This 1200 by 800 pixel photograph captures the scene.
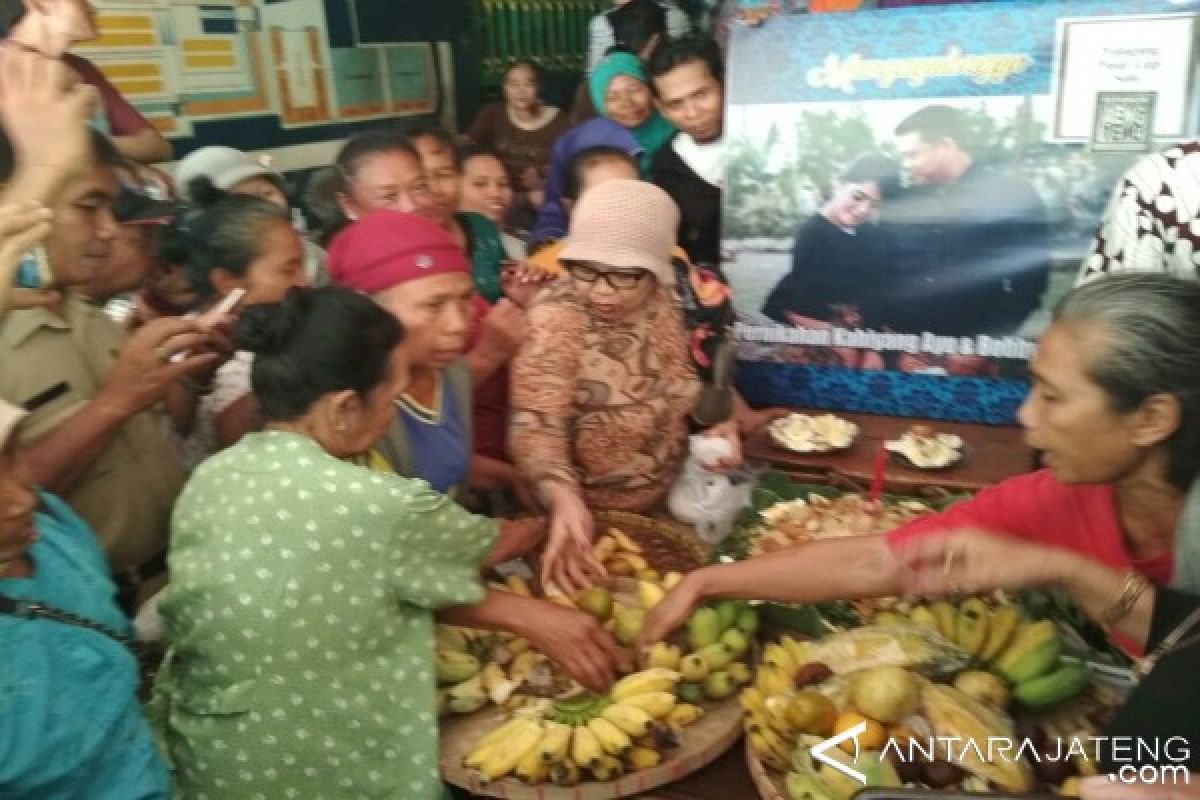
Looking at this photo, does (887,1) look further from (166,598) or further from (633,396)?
(166,598)

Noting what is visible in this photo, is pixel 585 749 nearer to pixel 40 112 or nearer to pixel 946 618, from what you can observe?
pixel 946 618

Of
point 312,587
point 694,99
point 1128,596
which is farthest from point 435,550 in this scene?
point 694,99

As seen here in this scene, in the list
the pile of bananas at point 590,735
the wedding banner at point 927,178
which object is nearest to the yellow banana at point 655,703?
the pile of bananas at point 590,735

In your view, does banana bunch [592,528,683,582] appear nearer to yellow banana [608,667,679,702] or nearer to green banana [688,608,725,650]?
green banana [688,608,725,650]

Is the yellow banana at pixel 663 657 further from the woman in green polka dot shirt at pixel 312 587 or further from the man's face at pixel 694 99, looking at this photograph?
the man's face at pixel 694 99

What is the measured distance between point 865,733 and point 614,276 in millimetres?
1346

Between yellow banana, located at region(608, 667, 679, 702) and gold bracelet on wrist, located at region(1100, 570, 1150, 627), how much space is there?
74 cm

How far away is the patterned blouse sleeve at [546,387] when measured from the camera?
2418 mm

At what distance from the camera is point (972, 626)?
1728 mm

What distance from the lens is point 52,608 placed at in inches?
58.2

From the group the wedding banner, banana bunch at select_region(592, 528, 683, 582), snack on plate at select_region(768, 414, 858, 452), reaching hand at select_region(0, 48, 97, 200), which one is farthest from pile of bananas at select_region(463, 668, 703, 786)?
the wedding banner

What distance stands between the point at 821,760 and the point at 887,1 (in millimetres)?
3010

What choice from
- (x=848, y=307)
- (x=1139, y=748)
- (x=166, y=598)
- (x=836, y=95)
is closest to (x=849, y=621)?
(x=1139, y=748)
